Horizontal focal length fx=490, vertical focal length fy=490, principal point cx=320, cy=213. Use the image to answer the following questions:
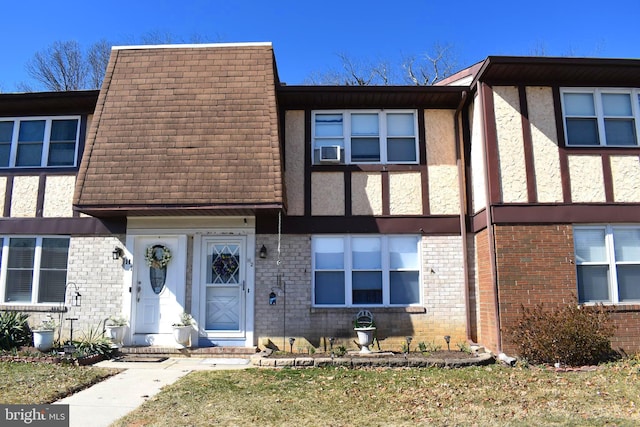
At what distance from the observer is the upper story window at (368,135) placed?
11094 mm

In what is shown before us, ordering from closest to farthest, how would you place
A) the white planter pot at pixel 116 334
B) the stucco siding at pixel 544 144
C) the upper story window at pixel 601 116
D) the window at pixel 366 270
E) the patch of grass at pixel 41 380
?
the patch of grass at pixel 41 380 < the stucco siding at pixel 544 144 < the upper story window at pixel 601 116 < the white planter pot at pixel 116 334 < the window at pixel 366 270

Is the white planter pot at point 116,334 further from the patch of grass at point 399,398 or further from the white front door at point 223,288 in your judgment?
the patch of grass at point 399,398

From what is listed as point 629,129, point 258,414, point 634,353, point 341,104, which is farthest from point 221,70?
point 634,353

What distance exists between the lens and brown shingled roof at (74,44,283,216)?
9719 millimetres

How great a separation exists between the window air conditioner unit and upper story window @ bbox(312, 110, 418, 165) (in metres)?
0.05

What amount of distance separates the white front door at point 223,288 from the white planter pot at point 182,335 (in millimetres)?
389

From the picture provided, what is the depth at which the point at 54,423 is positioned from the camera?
19.5ft

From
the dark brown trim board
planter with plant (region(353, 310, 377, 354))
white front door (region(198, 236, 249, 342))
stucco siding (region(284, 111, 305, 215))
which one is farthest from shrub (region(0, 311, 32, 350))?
planter with plant (region(353, 310, 377, 354))

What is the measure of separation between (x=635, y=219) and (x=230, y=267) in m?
8.29

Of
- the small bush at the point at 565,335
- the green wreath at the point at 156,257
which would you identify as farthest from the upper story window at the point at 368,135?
the small bush at the point at 565,335

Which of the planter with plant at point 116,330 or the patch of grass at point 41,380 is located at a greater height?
the planter with plant at point 116,330

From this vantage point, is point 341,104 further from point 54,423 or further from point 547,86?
point 54,423

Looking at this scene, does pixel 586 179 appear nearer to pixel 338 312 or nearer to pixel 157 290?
pixel 338 312

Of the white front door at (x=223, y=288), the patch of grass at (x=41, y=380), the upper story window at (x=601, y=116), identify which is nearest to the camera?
the patch of grass at (x=41, y=380)
